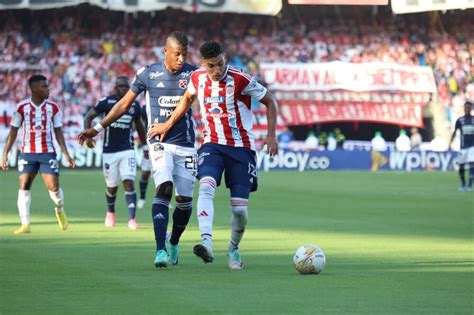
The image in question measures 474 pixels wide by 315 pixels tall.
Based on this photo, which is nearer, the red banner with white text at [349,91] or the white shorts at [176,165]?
the white shorts at [176,165]

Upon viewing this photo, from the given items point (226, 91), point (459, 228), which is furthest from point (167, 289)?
point (459, 228)

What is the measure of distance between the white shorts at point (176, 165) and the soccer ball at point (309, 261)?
150 cm

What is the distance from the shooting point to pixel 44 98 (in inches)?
634

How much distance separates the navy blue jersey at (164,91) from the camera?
37.0 feet

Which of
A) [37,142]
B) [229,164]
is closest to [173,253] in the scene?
[229,164]

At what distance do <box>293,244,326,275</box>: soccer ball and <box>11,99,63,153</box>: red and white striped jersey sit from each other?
6.76m

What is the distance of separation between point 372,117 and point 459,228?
100 feet

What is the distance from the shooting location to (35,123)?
16.1 m

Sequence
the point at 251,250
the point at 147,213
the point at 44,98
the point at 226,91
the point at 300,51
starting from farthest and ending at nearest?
the point at 300,51, the point at 147,213, the point at 44,98, the point at 251,250, the point at 226,91

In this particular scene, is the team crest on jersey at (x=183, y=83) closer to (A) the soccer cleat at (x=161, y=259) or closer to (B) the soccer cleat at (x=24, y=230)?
(A) the soccer cleat at (x=161, y=259)

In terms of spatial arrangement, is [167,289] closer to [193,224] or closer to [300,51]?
[193,224]

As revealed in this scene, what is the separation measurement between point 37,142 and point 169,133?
5309 millimetres

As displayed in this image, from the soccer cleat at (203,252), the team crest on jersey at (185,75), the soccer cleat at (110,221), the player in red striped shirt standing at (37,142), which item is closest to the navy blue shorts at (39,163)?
the player in red striped shirt standing at (37,142)

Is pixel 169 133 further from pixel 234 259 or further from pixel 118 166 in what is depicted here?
pixel 118 166
